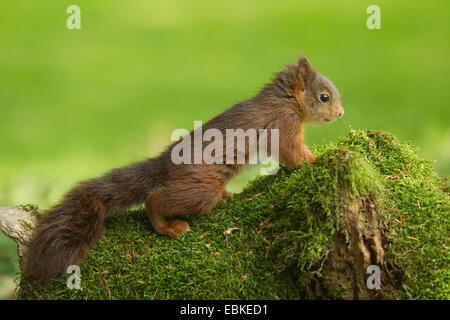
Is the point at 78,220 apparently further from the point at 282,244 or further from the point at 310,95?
the point at 310,95

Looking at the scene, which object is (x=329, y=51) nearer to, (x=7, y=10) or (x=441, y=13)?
(x=441, y=13)

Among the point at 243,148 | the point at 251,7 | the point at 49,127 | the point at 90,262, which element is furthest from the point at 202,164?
the point at 251,7

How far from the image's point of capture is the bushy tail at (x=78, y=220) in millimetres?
3736

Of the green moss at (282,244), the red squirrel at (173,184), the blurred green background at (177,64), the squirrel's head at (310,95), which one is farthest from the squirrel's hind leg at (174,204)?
the blurred green background at (177,64)

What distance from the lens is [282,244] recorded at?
3584mm

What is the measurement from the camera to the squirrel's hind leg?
13.2 ft

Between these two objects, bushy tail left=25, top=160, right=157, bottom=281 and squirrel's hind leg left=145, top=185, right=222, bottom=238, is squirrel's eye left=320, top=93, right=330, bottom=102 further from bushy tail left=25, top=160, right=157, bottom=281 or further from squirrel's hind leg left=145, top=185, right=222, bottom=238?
bushy tail left=25, top=160, right=157, bottom=281

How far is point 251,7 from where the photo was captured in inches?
497

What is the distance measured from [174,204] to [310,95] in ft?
5.17

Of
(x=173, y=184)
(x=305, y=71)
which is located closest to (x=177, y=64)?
(x=305, y=71)

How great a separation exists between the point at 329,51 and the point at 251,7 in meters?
2.45

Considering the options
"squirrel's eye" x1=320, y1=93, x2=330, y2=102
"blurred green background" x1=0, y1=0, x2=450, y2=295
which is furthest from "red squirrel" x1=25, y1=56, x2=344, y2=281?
"blurred green background" x1=0, y1=0, x2=450, y2=295

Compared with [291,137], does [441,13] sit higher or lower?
higher

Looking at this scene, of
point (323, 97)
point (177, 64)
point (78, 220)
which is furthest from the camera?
point (177, 64)
